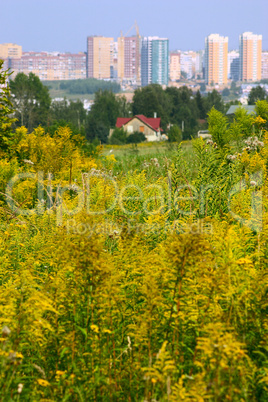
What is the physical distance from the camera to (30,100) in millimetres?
74312

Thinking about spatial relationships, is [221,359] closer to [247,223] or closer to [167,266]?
[167,266]

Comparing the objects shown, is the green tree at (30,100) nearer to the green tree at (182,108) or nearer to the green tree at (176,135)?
the green tree at (182,108)

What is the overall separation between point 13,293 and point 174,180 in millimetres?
2673

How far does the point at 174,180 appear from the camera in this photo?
16.8 feet

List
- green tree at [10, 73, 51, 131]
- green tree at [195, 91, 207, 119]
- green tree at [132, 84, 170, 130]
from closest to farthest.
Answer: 1. green tree at [10, 73, 51, 131]
2. green tree at [132, 84, 170, 130]
3. green tree at [195, 91, 207, 119]

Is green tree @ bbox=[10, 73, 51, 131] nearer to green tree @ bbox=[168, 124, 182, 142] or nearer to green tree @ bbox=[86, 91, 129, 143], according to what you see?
green tree @ bbox=[86, 91, 129, 143]

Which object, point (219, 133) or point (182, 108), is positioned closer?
point (219, 133)

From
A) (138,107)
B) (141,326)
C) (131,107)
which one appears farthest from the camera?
(131,107)

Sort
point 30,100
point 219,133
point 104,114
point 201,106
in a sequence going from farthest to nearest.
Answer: point 201,106 → point 104,114 → point 30,100 → point 219,133

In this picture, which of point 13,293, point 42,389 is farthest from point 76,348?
point 13,293

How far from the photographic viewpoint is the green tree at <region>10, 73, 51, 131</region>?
69.6 m

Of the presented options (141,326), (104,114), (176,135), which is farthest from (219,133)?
(104,114)

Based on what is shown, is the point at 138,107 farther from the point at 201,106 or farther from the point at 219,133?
the point at 219,133

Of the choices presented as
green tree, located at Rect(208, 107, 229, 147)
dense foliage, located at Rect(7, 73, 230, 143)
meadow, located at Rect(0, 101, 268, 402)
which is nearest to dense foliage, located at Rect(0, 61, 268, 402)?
meadow, located at Rect(0, 101, 268, 402)
